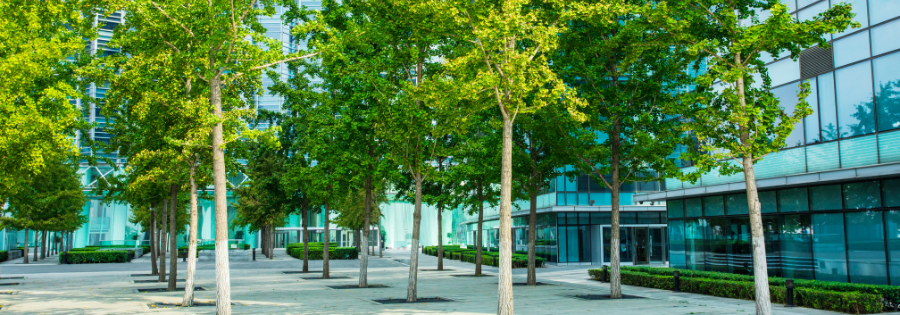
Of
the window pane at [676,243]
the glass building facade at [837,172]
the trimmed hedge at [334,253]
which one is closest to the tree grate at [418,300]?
the glass building facade at [837,172]

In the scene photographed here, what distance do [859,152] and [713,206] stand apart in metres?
6.85

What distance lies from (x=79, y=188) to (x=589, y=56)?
42474mm

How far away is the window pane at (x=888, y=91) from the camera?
56.6 ft

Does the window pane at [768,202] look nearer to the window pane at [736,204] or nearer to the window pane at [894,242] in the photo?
the window pane at [736,204]

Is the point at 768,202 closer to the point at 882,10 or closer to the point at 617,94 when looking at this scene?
the point at 882,10

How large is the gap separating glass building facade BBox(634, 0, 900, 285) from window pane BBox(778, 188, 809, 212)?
0.10 feet

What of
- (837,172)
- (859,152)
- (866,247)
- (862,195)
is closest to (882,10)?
(859,152)

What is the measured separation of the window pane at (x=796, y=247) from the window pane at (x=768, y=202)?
0.54m

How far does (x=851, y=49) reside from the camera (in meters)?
18.8

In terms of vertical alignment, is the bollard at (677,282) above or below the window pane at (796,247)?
below

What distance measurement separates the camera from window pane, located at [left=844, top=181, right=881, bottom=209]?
17.8 meters

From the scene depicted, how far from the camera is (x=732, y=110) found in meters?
15.1

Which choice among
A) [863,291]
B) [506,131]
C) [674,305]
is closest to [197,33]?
[506,131]

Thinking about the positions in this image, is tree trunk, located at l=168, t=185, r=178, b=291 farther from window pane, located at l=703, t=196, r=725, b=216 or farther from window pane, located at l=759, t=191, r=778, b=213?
window pane, located at l=759, t=191, r=778, b=213
